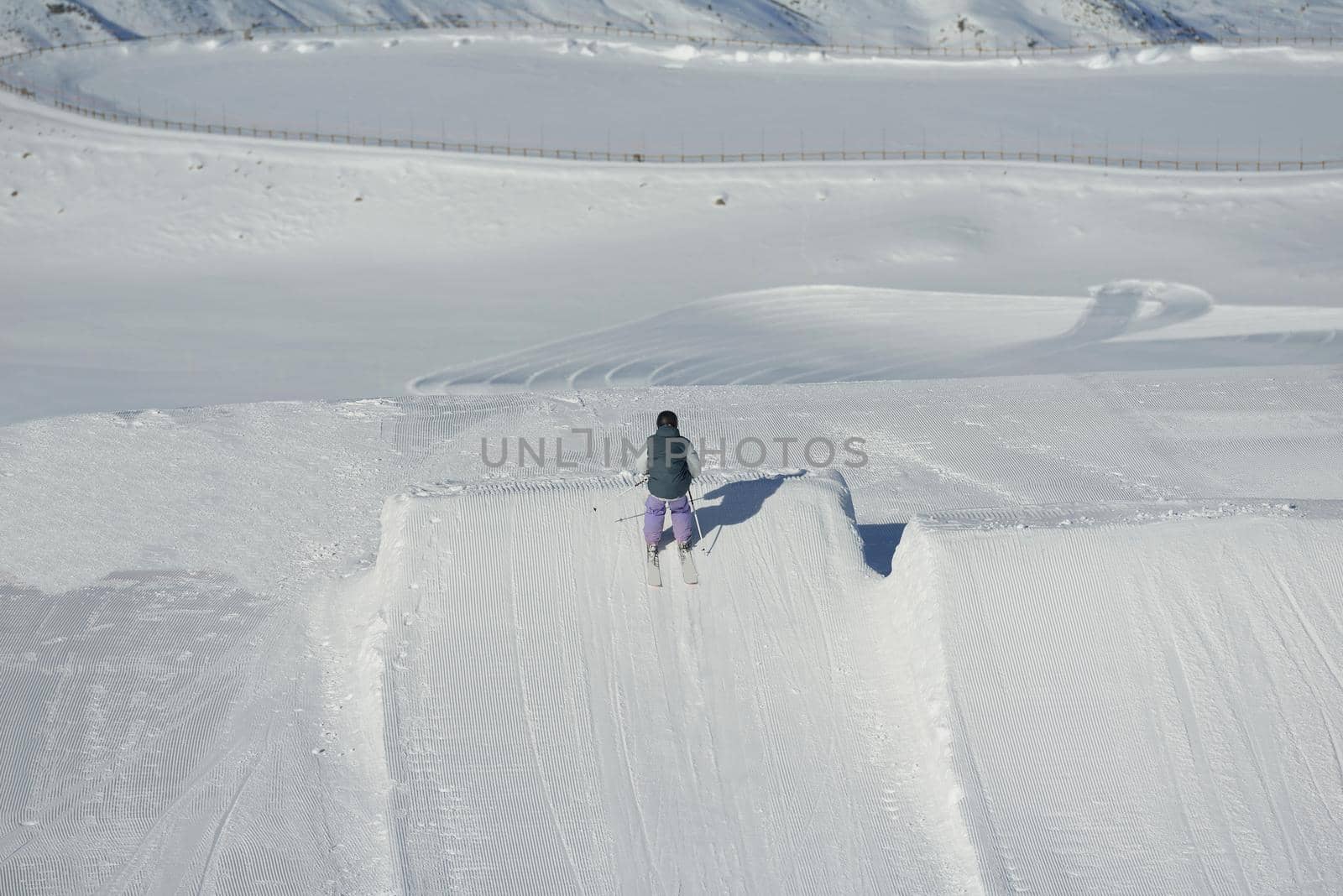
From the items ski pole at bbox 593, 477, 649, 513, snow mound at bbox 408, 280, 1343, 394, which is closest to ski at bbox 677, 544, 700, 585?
ski pole at bbox 593, 477, 649, 513

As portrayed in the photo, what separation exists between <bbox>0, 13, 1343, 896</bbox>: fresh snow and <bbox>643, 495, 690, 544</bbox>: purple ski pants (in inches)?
21.1

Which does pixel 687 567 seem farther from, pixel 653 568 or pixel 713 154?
pixel 713 154

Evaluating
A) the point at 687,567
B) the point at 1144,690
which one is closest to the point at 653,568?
the point at 687,567

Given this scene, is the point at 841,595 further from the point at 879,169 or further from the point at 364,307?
the point at 879,169

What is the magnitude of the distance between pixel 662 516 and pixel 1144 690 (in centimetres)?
390

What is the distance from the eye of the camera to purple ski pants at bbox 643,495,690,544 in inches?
451

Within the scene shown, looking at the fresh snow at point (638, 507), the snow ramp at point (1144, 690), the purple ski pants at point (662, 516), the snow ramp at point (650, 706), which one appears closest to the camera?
the snow ramp at point (1144, 690)

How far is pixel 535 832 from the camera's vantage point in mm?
10023

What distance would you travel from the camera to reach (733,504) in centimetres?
1272

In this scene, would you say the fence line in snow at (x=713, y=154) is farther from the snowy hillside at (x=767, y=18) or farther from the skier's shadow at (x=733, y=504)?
the skier's shadow at (x=733, y=504)

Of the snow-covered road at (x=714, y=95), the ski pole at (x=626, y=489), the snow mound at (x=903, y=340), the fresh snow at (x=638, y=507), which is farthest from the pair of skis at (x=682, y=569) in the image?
the snow-covered road at (x=714, y=95)

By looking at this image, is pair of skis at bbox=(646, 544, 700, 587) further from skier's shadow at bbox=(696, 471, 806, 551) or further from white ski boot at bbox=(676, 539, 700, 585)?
skier's shadow at bbox=(696, 471, 806, 551)

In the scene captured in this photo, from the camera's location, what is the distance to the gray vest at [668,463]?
1123cm

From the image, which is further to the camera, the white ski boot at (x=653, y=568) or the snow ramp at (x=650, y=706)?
the white ski boot at (x=653, y=568)
